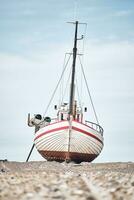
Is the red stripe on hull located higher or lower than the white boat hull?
lower

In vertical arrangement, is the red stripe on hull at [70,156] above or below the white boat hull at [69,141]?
below

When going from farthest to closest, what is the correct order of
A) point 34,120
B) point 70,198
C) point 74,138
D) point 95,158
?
point 34,120, point 95,158, point 74,138, point 70,198

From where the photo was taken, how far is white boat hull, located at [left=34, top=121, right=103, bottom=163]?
3641cm

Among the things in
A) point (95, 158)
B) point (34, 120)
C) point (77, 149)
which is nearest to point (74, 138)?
point (77, 149)

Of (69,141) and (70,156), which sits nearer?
(69,141)

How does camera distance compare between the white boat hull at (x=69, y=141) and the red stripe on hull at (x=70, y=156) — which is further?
the red stripe on hull at (x=70, y=156)

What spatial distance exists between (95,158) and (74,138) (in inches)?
149

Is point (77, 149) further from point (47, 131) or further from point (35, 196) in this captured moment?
point (35, 196)

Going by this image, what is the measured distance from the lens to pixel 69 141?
1432 inches

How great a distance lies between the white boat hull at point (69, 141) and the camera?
36406 millimetres

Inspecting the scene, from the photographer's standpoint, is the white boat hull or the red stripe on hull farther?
the red stripe on hull

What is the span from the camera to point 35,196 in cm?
820

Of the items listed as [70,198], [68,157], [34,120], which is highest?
[34,120]

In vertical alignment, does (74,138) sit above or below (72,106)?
below
